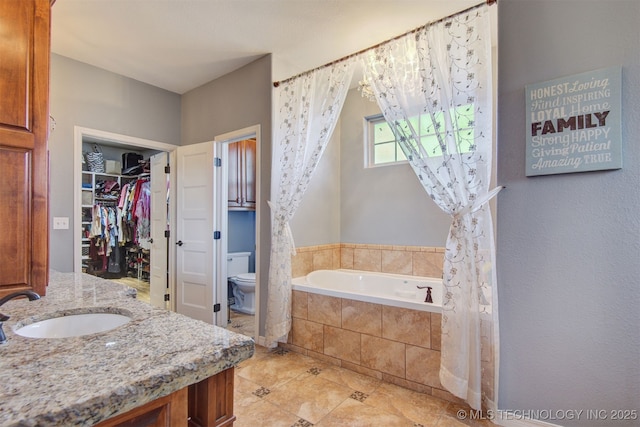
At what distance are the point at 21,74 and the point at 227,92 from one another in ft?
8.67

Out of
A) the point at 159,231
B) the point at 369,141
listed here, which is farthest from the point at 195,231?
the point at 369,141

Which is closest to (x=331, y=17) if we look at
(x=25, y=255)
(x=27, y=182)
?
(x=27, y=182)

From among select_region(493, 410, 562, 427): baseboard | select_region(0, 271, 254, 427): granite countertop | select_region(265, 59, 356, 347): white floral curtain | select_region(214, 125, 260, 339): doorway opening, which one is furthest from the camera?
select_region(214, 125, 260, 339): doorway opening

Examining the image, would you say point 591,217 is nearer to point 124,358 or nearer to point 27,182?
point 124,358

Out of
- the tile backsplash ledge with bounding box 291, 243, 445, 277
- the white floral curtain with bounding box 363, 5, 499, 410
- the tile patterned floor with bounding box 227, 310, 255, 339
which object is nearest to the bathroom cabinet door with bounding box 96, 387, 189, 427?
the white floral curtain with bounding box 363, 5, 499, 410

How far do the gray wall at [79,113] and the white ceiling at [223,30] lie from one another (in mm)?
158

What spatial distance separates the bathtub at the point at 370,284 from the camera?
2994 mm

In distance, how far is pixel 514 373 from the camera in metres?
1.84

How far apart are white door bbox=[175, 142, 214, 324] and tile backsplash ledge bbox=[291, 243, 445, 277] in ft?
3.46

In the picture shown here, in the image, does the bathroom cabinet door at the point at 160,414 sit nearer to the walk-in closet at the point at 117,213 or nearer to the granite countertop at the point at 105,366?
the granite countertop at the point at 105,366

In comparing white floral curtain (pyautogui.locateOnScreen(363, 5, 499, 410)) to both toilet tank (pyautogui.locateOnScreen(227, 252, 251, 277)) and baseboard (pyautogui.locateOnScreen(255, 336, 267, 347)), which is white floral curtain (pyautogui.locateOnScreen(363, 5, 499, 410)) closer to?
baseboard (pyautogui.locateOnScreen(255, 336, 267, 347))

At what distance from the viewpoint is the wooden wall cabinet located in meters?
4.11

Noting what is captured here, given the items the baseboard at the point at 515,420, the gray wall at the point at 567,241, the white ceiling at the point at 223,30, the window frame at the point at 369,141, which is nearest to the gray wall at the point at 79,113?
the white ceiling at the point at 223,30

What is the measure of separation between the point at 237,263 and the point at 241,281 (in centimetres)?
45
